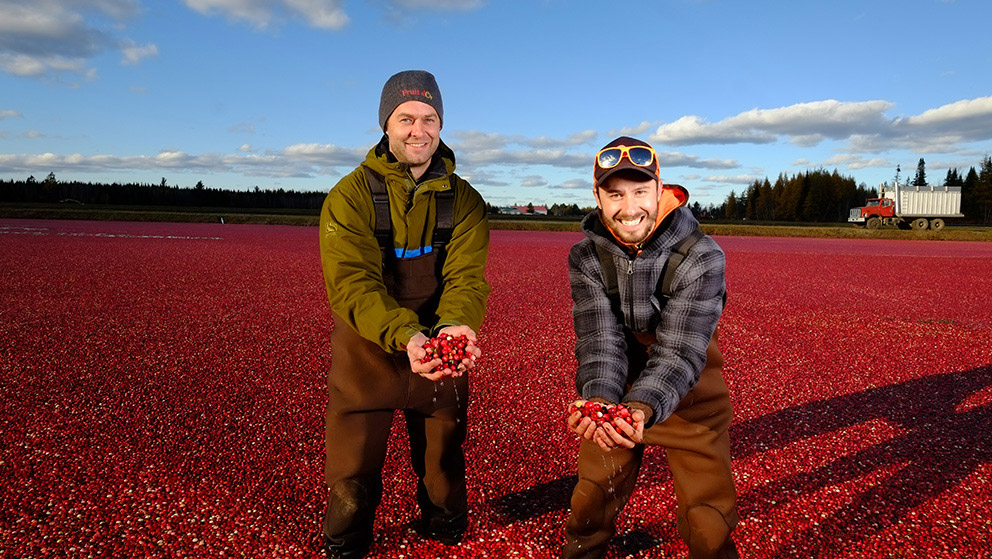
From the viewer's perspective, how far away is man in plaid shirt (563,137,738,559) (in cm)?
Result: 245

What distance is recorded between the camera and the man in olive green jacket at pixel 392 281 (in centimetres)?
278

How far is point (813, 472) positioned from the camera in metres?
4.27

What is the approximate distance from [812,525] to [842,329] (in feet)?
21.1

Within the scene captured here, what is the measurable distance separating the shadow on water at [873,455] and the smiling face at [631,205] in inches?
69.5

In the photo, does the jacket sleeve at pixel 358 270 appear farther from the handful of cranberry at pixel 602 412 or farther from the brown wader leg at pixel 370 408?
the handful of cranberry at pixel 602 412

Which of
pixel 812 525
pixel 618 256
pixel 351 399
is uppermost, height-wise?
pixel 618 256

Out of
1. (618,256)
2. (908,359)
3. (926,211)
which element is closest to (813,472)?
(618,256)

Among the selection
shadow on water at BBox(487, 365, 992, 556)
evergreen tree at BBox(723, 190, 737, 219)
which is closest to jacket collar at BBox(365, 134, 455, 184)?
shadow on water at BBox(487, 365, 992, 556)

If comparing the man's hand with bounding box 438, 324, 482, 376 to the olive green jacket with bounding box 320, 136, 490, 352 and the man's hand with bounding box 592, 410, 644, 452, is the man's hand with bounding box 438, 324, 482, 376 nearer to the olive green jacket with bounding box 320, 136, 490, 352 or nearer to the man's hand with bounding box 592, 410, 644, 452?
the olive green jacket with bounding box 320, 136, 490, 352

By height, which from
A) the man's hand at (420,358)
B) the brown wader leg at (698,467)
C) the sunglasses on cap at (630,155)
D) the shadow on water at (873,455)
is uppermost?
the sunglasses on cap at (630,155)

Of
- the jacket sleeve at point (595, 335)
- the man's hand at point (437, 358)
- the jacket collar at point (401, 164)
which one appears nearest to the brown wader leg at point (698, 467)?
the jacket sleeve at point (595, 335)

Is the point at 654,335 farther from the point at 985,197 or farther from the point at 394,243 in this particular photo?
the point at 985,197

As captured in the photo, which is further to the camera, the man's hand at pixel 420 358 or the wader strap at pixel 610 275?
the wader strap at pixel 610 275

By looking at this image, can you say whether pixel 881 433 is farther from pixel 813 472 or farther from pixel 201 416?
pixel 201 416
